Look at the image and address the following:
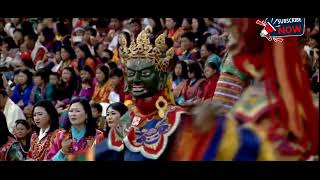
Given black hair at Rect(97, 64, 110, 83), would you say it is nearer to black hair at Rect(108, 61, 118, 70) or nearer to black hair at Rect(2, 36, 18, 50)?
black hair at Rect(108, 61, 118, 70)

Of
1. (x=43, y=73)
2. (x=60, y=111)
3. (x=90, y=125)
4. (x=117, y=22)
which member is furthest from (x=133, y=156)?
(x=117, y=22)

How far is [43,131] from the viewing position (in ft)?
18.5

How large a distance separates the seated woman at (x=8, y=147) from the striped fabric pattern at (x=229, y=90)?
173 cm

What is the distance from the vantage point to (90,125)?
17.8ft

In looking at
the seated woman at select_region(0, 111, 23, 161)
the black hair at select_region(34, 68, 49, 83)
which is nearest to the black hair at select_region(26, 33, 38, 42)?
the black hair at select_region(34, 68, 49, 83)

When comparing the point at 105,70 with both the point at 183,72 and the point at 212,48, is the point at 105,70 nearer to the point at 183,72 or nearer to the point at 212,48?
the point at 183,72

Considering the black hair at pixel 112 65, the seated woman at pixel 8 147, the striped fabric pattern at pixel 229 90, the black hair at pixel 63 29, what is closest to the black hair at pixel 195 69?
the black hair at pixel 112 65

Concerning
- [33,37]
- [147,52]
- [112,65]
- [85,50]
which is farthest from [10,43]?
[147,52]

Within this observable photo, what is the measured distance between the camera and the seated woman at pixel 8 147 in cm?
549

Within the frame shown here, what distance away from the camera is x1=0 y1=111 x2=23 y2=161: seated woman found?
5492 mm

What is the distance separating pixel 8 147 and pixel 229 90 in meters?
1.97

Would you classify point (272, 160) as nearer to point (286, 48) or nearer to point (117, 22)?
→ point (286, 48)

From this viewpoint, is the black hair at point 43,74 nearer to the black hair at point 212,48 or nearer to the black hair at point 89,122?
the black hair at point 212,48

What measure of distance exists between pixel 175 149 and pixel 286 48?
849 millimetres
